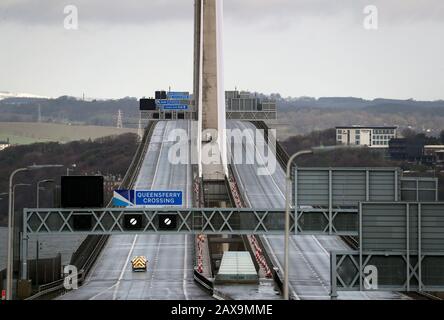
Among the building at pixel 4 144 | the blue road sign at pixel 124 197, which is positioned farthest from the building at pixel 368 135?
the blue road sign at pixel 124 197

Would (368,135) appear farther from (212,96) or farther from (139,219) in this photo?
(139,219)

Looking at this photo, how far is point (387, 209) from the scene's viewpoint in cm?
4009

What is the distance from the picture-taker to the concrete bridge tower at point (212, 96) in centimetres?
14812

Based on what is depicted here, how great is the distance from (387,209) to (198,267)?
4486 centimetres

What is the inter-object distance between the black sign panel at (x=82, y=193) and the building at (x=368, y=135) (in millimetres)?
73845

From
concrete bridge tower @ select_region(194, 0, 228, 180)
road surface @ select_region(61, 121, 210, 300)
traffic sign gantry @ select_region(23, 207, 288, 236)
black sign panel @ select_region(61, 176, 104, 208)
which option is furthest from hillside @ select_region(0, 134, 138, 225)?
black sign panel @ select_region(61, 176, 104, 208)

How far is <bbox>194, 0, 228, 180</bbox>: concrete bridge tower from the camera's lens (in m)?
148

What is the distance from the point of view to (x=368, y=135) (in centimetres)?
14688

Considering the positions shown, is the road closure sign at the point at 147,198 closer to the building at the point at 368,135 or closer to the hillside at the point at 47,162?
the hillside at the point at 47,162

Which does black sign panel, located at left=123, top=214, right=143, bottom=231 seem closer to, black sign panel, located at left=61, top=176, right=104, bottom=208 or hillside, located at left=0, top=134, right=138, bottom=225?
black sign panel, located at left=61, top=176, right=104, bottom=208

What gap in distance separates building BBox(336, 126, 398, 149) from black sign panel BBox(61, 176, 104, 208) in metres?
73.8

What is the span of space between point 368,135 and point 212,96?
18202mm

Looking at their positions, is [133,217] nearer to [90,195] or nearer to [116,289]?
[90,195]
